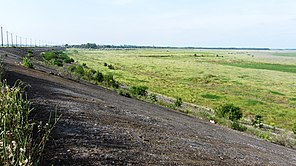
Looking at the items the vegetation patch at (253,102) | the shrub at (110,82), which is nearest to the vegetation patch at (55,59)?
the shrub at (110,82)

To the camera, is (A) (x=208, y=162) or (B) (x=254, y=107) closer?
(A) (x=208, y=162)

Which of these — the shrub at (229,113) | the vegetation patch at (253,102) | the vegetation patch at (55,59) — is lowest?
the vegetation patch at (253,102)

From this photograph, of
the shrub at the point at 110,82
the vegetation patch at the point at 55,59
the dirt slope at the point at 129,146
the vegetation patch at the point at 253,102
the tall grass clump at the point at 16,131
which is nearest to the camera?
the tall grass clump at the point at 16,131

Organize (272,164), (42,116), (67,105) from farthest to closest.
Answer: (67,105), (272,164), (42,116)

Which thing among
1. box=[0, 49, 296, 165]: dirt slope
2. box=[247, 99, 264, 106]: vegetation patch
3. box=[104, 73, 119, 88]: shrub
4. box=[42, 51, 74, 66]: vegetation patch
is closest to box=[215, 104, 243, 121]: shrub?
box=[247, 99, 264, 106]: vegetation patch

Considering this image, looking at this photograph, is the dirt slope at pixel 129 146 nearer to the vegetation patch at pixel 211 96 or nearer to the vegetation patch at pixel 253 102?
the vegetation patch at pixel 253 102

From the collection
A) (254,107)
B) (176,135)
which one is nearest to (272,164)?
(176,135)

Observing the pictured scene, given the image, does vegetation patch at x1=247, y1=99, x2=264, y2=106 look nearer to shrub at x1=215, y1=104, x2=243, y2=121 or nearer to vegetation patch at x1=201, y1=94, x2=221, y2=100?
vegetation patch at x1=201, y1=94, x2=221, y2=100

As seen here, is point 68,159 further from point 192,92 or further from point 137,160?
point 192,92

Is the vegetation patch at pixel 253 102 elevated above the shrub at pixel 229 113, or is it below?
below

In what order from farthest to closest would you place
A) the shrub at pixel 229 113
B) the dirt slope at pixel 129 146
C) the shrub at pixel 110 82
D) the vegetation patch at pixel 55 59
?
1. the vegetation patch at pixel 55 59
2. the shrub at pixel 110 82
3. the shrub at pixel 229 113
4. the dirt slope at pixel 129 146

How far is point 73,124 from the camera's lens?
898 cm

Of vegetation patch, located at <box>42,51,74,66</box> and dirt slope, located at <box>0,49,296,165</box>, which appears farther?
vegetation patch, located at <box>42,51,74,66</box>

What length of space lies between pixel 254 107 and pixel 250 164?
29310 mm
